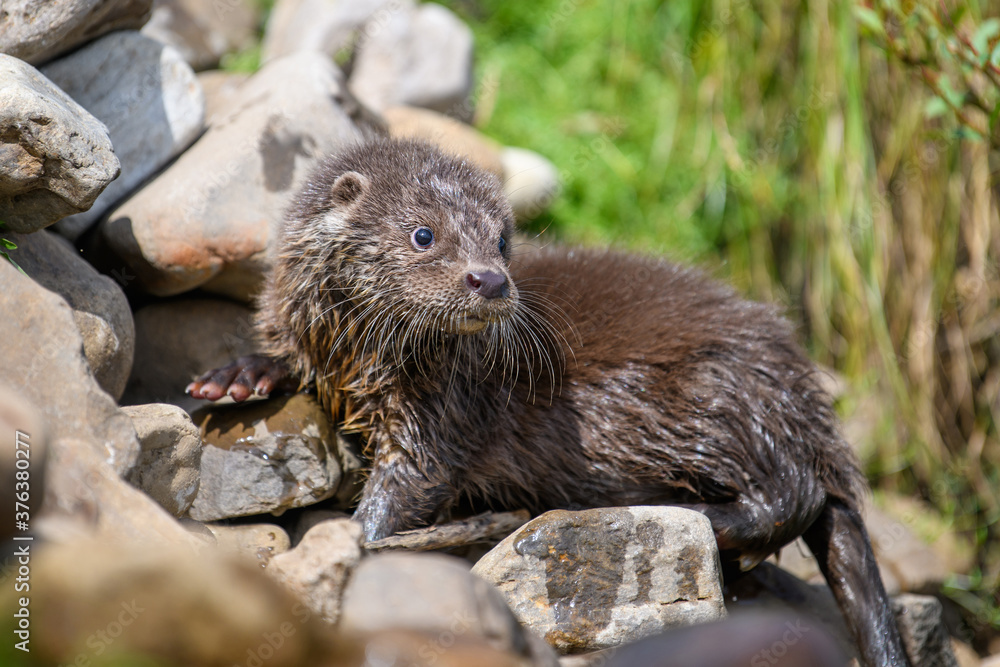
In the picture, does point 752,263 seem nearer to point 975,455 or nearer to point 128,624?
point 975,455

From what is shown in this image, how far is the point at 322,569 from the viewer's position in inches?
81.6

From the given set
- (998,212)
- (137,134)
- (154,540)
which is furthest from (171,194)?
(998,212)

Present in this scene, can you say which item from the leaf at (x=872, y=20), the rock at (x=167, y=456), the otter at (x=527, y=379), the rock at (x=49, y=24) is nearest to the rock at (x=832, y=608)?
the otter at (x=527, y=379)

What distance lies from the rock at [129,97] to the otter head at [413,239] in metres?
1.01

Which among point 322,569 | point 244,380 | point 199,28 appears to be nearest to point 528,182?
point 199,28

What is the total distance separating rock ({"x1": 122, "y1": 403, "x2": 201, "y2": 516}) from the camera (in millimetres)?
2586

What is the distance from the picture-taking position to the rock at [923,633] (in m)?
3.85

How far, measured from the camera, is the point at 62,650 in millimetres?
1658

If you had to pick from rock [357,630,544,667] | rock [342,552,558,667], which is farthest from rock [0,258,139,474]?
rock [357,630,544,667]

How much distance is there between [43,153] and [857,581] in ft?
11.3

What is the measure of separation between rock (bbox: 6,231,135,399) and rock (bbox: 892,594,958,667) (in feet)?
11.1

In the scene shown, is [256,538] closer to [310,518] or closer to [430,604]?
[310,518]

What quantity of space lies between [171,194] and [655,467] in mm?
Result: 2414

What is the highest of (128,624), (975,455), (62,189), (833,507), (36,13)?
(36,13)
